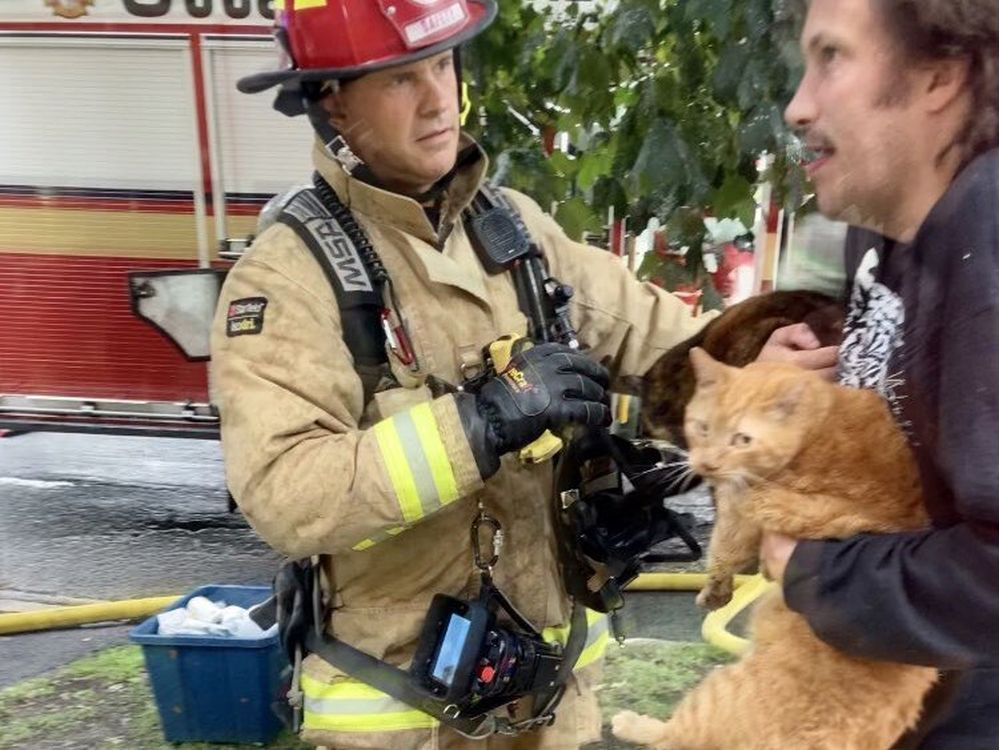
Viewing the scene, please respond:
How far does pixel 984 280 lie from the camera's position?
70cm

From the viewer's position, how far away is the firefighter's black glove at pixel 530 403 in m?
1.23

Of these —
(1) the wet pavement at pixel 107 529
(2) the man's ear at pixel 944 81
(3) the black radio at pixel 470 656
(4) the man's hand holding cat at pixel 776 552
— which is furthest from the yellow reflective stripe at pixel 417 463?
(1) the wet pavement at pixel 107 529

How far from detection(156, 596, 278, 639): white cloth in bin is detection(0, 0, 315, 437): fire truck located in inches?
31.4

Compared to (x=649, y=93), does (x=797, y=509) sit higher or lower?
lower

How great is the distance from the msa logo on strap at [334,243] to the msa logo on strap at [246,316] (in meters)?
0.11

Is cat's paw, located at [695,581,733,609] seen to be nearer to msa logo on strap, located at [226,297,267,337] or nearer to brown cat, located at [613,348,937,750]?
brown cat, located at [613,348,937,750]

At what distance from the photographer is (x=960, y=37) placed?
693 mm

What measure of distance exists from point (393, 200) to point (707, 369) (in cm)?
64

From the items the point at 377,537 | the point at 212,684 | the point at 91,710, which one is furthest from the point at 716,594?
the point at 91,710

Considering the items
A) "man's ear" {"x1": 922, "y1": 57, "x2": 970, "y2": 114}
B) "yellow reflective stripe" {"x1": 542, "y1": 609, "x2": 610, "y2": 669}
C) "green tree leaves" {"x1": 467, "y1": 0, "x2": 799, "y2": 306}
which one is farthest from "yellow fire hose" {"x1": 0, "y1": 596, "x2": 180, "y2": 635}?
"man's ear" {"x1": 922, "y1": 57, "x2": 970, "y2": 114}

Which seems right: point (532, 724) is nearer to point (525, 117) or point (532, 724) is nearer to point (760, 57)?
point (525, 117)

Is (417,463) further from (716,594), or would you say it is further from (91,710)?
(91,710)

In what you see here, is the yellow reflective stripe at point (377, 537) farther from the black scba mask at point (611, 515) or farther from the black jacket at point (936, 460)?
the black jacket at point (936, 460)

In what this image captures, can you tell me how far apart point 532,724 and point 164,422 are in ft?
9.67
